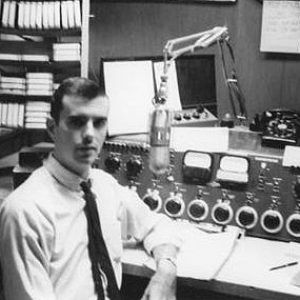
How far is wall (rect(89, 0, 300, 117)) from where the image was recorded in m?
2.73

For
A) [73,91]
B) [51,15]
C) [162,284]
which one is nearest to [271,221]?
[162,284]

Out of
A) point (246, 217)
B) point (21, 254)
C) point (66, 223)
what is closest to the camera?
point (21, 254)

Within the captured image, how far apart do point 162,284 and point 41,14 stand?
69.1 inches

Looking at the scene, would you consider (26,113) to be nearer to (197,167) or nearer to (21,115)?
(21,115)

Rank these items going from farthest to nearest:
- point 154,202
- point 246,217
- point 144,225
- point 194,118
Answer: point 194,118
point 154,202
point 246,217
point 144,225

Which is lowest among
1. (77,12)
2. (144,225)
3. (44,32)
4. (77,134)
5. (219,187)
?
(144,225)

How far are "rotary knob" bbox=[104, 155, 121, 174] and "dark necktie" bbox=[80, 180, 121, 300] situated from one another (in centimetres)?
54

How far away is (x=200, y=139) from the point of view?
6.79 feet

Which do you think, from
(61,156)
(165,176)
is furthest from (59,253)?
(165,176)

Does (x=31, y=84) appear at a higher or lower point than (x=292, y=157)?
higher

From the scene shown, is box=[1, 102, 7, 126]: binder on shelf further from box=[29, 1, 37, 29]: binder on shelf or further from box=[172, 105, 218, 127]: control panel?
box=[172, 105, 218, 127]: control panel

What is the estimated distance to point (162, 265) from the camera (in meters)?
1.66

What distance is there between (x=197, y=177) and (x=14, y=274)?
34.1 inches

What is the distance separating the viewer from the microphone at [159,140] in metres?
1.45
